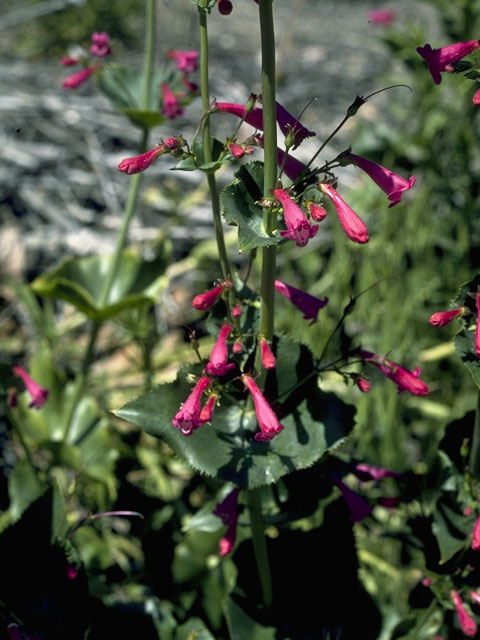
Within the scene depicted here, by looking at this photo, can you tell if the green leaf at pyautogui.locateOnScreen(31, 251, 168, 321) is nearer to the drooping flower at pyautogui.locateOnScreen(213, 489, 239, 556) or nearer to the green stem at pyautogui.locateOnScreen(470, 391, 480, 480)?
the drooping flower at pyautogui.locateOnScreen(213, 489, 239, 556)

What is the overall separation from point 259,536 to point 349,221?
84cm

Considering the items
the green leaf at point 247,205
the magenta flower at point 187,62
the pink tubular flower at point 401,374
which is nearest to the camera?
the green leaf at point 247,205

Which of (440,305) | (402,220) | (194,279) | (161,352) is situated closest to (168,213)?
(194,279)

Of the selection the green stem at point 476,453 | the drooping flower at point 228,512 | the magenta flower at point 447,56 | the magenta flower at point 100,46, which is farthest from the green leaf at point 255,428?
the magenta flower at point 100,46

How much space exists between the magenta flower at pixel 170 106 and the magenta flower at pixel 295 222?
1.22 metres

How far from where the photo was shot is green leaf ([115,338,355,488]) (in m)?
1.57

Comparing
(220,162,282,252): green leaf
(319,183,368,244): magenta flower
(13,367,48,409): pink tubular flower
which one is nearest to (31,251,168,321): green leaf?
(13,367,48,409): pink tubular flower

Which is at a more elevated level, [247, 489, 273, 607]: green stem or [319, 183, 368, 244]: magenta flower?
[319, 183, 368, 244]: magenta flower

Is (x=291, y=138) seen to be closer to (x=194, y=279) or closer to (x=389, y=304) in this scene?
(x=389, y=304)

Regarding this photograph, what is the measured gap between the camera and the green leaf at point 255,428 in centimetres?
157

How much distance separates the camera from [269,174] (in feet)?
4.51

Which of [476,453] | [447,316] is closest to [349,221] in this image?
[447,316]

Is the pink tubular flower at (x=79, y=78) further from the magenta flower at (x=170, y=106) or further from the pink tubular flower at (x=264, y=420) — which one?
the pink tubular flower at (x=264, y=420)

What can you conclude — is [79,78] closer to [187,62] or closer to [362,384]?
[187,62]
